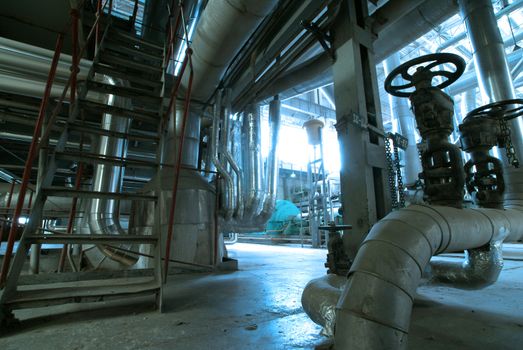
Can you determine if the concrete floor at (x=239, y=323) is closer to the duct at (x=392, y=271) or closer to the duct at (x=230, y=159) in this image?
the duct at (x=392, y=271)

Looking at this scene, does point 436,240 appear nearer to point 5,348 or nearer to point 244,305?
point 244,305

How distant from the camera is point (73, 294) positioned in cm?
131

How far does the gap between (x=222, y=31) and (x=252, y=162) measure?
1.75m

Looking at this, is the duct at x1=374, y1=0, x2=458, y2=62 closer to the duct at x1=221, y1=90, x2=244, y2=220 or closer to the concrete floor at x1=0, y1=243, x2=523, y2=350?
the duct at x1=221, y1=90, x2=244, y2=220

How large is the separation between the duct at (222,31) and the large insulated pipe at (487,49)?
7.09 feet

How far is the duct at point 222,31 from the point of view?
6.81 feet

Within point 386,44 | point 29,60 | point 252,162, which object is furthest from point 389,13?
point 29,60

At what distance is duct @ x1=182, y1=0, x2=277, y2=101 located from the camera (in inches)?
81.7

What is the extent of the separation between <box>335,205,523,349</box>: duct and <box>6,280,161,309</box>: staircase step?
110 cm

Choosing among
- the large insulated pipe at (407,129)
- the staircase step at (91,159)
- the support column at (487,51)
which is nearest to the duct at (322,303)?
the staircase step at (91,159)

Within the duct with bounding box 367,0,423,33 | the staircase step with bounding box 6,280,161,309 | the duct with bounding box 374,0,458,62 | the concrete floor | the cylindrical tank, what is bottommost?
the concrete floor

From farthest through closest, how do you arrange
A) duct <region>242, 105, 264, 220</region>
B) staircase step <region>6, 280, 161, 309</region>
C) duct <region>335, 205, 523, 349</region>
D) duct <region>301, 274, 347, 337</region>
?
duct <region>242, 105, 264, 220</region>, staircase step <region>6, 280, 161, 309</region>, duct <region>301, 274, 347, 337</region>, duct <region>335, 205, 523, 349</region>

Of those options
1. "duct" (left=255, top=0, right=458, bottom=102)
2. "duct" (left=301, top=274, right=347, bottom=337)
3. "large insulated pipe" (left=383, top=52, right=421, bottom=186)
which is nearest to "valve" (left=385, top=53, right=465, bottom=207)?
"duct" (left=301, top=274, right=347, bottom=337)

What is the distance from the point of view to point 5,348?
3.36 ft
